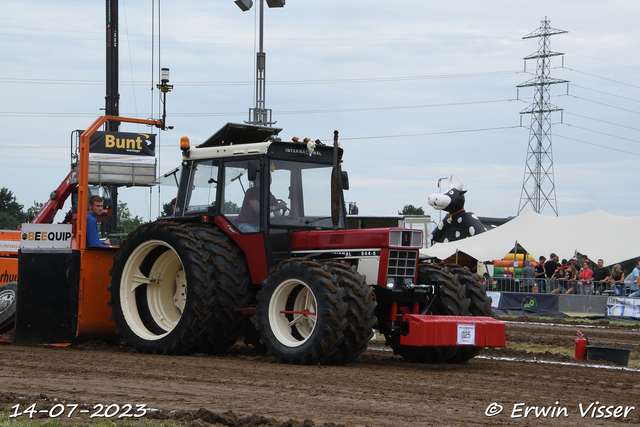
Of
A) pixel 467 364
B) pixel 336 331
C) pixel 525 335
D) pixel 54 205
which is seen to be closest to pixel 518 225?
pixel 525 335

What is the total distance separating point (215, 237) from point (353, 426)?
4628 mm

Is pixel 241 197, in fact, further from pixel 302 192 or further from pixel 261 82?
pixel 261 82

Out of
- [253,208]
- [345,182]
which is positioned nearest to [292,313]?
[253,208]

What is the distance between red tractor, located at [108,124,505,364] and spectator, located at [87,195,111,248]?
0.74 meters

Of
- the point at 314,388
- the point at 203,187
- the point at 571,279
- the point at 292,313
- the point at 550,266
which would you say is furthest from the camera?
the point at 550,266

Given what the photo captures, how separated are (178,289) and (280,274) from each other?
2.26m

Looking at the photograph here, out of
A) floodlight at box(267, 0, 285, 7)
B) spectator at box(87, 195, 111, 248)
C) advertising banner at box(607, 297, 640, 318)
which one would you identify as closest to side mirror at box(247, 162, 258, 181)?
spectator at box(87, 195, 111, 248)

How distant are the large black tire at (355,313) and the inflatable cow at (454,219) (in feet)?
70.1

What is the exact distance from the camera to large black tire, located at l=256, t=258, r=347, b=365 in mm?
7858

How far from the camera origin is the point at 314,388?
21.5 feet

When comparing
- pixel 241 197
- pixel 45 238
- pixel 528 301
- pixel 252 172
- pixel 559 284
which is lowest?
pixel 528 301

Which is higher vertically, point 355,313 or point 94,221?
point 94,221

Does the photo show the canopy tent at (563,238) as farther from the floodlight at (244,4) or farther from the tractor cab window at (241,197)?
the tractor cab window at (241,197)

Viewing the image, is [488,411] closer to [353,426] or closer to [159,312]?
[353,426]
